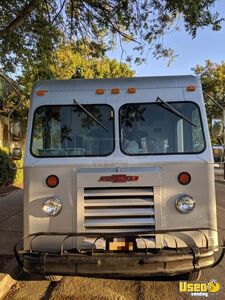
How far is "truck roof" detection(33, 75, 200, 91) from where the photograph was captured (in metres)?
5.91

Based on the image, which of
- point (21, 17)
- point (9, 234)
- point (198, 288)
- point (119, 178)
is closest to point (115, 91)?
point (119, 178)

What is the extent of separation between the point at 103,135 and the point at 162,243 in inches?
62.4

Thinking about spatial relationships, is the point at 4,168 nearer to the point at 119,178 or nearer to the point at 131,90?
the point at 131,90

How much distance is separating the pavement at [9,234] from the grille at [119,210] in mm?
1576

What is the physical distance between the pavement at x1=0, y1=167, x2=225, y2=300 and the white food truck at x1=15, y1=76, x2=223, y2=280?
904mm

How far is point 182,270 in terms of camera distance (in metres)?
5.03

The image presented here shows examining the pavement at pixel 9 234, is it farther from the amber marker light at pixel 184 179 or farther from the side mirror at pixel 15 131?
the amber marker light at pixel 184 179

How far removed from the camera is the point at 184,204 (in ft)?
17.8

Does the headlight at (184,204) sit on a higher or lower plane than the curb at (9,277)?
higher

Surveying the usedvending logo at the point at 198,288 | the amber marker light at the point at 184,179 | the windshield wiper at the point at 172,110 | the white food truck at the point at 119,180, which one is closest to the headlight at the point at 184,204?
the white food truck at the point at 119,180

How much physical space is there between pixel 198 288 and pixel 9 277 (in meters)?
2.59

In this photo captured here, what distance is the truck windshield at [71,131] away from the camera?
19.1 feet

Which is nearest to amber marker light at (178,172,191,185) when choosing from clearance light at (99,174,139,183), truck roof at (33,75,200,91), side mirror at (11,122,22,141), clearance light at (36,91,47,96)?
clearance light at (99,174,139,183)

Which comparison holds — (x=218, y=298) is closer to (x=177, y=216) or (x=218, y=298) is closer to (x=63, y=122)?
(x=177, y=216)
